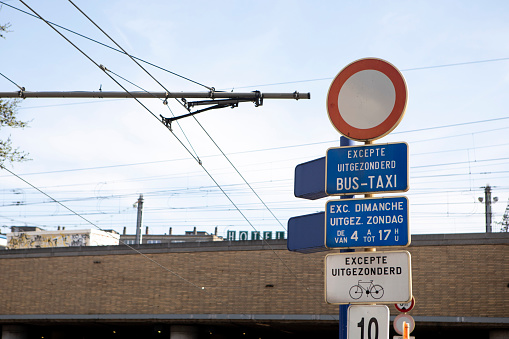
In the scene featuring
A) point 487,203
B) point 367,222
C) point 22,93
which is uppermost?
point 487,203

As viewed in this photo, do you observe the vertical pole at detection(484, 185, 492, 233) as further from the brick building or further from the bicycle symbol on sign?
the bicycle symbol on sign

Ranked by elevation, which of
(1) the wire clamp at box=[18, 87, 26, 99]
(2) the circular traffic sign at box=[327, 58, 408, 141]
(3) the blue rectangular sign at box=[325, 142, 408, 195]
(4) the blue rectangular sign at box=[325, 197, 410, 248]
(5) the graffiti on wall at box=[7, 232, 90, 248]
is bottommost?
(4) the blue rectangular sign at box=[325, 197, 410, 248]

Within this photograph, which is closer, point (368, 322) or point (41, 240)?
point (368, 322)

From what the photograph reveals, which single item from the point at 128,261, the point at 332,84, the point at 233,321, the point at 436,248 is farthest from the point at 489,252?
the point at 332,84

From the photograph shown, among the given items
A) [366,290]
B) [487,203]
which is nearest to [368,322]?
[366,290]

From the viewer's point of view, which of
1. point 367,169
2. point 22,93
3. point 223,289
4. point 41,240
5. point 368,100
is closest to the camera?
point 367,169

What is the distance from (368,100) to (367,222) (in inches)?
40.2

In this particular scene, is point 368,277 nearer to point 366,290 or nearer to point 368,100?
point 366,290

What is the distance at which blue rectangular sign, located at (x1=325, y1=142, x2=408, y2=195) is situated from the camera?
4641mm

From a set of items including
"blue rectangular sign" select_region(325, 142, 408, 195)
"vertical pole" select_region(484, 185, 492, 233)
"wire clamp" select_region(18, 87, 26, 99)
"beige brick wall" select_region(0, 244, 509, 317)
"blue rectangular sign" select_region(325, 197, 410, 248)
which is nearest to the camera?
"blue rectangular sign" select_region(325, 197, 410, 248)

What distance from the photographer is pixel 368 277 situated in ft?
14.6

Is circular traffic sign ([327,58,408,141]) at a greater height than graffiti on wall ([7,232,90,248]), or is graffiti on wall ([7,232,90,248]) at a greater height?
graffiti on wall ([7,232,90,248])

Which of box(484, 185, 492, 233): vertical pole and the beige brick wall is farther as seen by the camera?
box(484, 185, 492, 233): vertical pole

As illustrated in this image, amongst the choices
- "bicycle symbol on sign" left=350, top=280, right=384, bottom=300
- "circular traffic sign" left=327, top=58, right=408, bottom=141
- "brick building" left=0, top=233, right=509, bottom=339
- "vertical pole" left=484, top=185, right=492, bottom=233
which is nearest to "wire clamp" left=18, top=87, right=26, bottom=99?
"circular traffic sign" left=327, top=58, right=408, bottom=141
